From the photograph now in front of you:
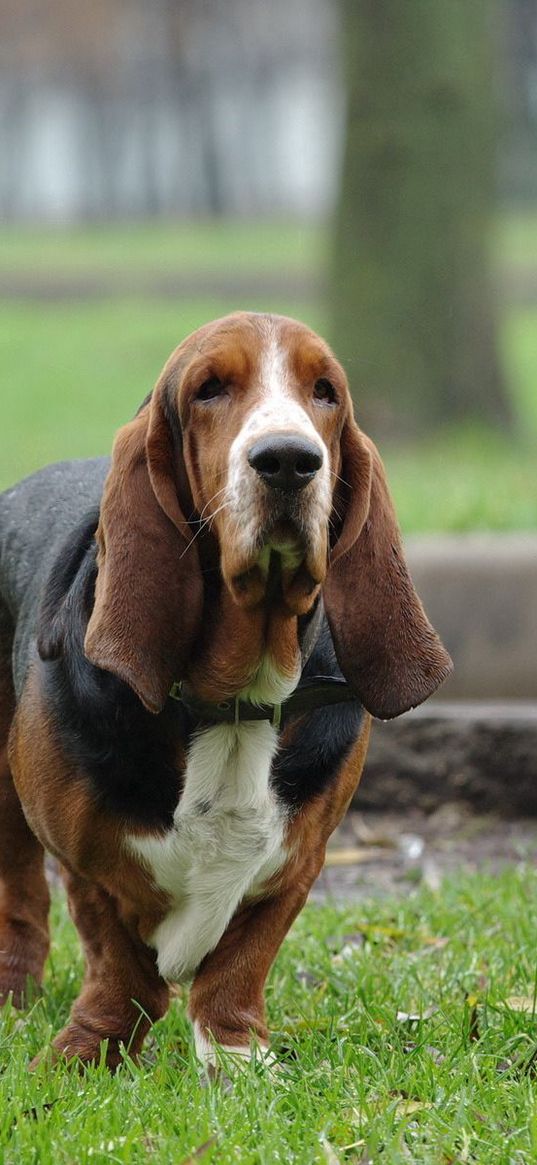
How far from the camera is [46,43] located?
57438 millimetres

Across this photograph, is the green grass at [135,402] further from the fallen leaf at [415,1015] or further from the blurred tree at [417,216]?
the fallen leaf at [415,1015]

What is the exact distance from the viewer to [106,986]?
4.28 meters

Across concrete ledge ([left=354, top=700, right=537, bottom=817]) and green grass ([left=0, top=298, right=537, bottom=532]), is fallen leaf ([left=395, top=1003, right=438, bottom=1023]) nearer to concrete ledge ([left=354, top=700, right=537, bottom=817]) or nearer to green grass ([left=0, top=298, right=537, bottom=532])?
concrete ledge ([left=354, top=700, right=537, bottom=817])

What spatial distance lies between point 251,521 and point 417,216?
31.9ft

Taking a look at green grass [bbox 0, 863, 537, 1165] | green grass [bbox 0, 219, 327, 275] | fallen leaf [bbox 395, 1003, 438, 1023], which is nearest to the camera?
green grass [bbox 0, 863, 537, 1165]

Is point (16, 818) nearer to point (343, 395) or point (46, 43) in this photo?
point (343, 395)

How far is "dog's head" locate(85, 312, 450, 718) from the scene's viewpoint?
3.75 metres

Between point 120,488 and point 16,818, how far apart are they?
123cm

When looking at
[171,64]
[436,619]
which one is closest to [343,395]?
[436,619]

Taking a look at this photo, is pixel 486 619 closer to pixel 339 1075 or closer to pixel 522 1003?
pixel 522 1003

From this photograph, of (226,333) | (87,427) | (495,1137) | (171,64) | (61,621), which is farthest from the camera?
(171,64)

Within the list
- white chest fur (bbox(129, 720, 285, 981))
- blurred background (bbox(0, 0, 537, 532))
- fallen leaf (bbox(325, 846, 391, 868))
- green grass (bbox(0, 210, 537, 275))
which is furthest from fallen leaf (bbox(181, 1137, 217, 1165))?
green grass (bbox(0, 210, 537, 275))

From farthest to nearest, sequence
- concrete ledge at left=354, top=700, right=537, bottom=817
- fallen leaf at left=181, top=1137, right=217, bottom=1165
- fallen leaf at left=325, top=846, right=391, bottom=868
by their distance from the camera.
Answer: concrete ledge at left=354, top=700, right=537, bottom=817 < fallen leaf at left=325, top=846, right=391, bottom=868 < fallen leaf at left=181, top=1137, right=217, bottom=1165

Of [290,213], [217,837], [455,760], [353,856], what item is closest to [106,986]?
[217,837]
